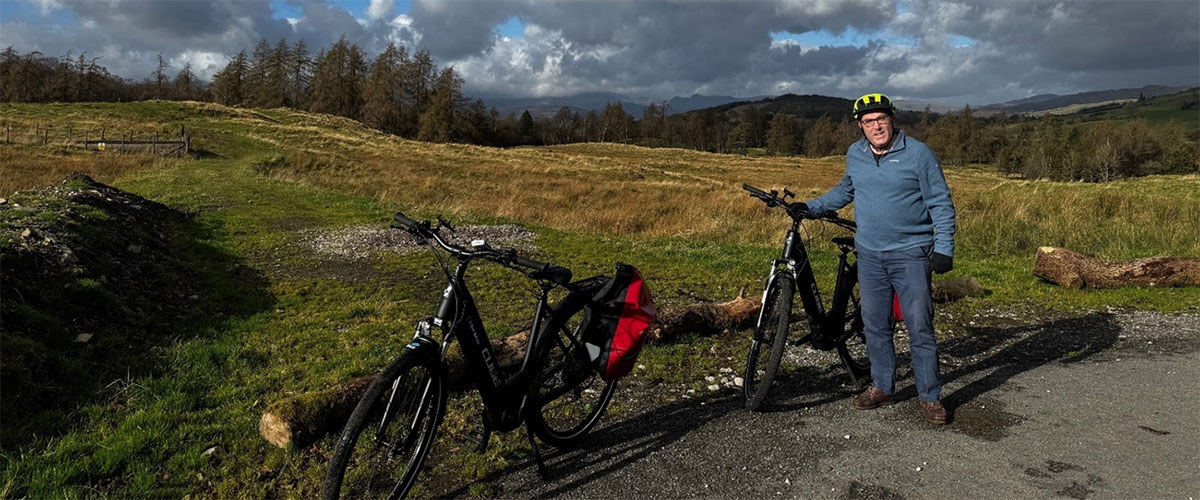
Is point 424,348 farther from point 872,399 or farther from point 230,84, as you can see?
point 230,84

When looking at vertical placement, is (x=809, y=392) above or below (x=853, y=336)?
below

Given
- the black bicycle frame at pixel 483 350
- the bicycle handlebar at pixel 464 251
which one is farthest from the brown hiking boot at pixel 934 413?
the bicycle handlebar at pixel 464 251

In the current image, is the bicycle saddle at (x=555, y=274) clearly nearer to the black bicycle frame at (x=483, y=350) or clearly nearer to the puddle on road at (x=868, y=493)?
the black bicycle frame at (x=483, y=350)

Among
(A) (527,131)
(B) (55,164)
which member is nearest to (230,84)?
(A) (527,131)

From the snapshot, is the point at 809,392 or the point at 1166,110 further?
the point at 1166,110

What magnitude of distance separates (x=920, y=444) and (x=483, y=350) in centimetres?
322

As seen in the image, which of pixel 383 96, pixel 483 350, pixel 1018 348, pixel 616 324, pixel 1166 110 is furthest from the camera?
pixel 1166 110

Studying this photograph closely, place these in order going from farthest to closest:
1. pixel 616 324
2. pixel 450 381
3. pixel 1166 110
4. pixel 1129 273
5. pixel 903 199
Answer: pixel 1166 110, pixel 1129 273, pixel 450 381, pixel 903 199, pixel 616 324

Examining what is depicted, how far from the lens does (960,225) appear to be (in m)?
15.5

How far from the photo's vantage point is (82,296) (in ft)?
22.0

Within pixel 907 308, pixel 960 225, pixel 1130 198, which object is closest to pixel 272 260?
pixel 907 308

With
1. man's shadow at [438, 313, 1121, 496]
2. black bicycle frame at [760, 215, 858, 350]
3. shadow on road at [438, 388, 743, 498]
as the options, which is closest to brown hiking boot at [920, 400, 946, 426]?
man's shadow at [438, 313, 1121, 496]

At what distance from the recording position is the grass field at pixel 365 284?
4.06 metres

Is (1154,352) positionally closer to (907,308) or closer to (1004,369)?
(1004,369)
